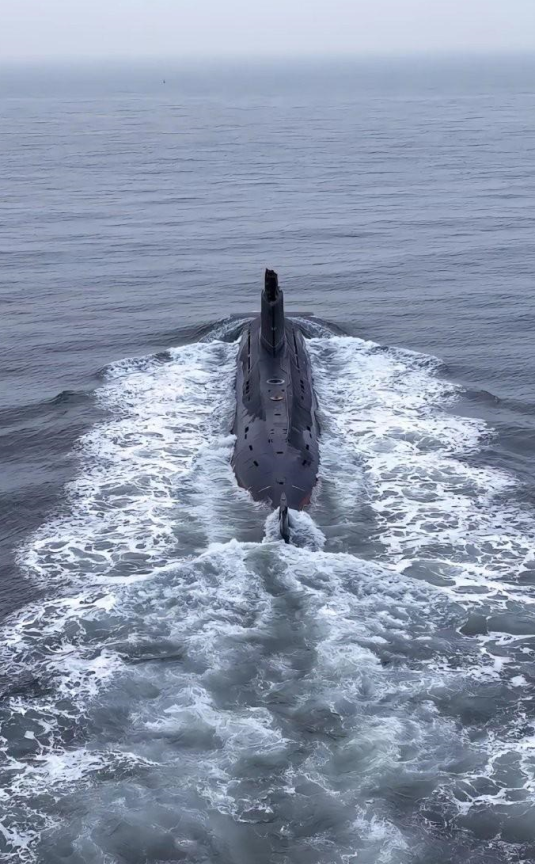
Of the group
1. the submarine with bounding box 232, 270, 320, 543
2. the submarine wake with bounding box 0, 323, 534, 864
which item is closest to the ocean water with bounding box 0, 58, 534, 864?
the submarine wake with bounding box 0, 323, 534, 864

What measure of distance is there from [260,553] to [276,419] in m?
9.38

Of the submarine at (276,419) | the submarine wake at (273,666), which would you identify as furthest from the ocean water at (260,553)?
the submarine at (276,419)

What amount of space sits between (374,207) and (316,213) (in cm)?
589

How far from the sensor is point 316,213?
296 ft

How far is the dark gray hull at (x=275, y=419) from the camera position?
133 feet

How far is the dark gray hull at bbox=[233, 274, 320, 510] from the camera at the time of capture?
4044 centimetres

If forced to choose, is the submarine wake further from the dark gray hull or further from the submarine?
the dark gray hull

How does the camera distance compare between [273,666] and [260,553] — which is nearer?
[273,666]

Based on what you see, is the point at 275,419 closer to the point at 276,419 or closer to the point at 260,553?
the point at 276,419

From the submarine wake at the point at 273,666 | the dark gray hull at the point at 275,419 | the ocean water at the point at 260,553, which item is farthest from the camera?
the dark gray hull at the point at 275,419

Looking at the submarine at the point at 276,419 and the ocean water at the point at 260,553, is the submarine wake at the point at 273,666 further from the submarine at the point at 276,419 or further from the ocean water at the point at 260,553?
the submarine at the point at 276,419

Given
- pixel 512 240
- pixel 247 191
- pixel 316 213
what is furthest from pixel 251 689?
pixel 247 191

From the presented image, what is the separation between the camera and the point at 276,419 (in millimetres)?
43906

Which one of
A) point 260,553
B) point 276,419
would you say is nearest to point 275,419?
point 276,419
